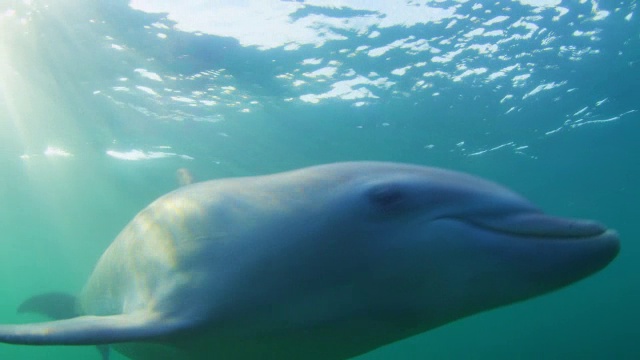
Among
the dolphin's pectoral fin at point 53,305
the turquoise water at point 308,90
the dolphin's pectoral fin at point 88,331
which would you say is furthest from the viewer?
the turquoise water at point 308,90

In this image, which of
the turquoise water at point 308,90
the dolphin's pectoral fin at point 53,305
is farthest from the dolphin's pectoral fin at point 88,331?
the turquoise water at point 308,90

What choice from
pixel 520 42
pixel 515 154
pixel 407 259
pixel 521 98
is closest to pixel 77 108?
pixel 520 42

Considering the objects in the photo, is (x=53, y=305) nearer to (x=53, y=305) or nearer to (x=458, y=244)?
(x=53, y=305)

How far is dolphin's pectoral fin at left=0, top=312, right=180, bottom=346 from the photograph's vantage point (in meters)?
2.71

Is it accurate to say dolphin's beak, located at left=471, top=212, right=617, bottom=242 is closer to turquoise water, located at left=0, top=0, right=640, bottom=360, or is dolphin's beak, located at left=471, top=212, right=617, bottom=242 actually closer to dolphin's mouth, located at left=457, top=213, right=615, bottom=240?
dolphin's mouth, located at left=457, top=213, right=615, bottom=240

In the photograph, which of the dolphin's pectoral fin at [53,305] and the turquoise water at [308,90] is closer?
the dolphin's pectoral fin at [53,305]

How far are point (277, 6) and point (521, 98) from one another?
11503 mm

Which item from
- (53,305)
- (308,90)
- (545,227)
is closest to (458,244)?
(545,227)

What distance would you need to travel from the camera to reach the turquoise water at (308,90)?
13.8 metres

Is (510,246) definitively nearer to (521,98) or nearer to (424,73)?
(424,73)

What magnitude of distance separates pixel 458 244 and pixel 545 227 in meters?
0.41

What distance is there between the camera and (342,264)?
2.58 meters

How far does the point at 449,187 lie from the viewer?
2.53 meters

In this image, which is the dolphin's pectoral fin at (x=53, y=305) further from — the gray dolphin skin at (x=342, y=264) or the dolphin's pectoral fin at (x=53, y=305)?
the gray dolphin skin at (x=342, y=264)
